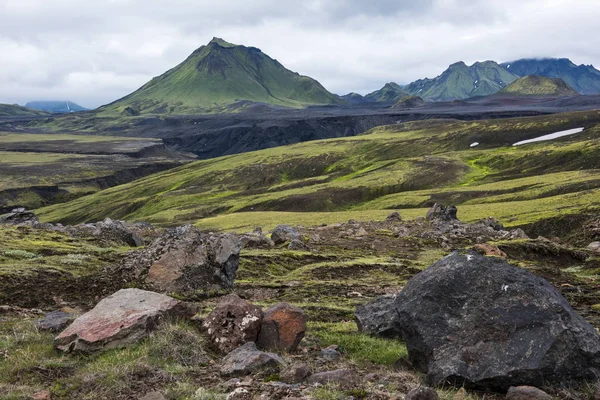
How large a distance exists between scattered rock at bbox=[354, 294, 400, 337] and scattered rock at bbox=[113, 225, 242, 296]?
29.7ft

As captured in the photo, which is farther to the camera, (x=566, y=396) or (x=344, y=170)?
(x=344, y=170)

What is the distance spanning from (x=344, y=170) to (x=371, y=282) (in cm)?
16384

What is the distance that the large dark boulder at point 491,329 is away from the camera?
37.2 feet

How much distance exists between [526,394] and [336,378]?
4191mm

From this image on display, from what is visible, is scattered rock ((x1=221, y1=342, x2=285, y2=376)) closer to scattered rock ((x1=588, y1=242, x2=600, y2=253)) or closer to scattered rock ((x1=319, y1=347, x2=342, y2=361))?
scattered rock ((x1=319, y1=347, x2=342, y2=361))

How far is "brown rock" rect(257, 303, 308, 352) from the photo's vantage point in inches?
560

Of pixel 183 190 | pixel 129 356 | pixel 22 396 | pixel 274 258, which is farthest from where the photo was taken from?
pixel 183 190

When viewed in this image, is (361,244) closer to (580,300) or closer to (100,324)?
(580,300)

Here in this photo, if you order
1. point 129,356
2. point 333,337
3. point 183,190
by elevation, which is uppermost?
point 129,356

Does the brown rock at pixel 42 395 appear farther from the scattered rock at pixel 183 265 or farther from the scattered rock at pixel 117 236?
the scattered rock at pixel 117 236

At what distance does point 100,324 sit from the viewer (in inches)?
554

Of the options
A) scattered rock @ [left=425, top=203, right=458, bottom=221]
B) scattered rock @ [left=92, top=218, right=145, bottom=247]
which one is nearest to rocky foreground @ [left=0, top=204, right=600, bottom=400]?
scattered rock @ [left=92, top=218, right=145, bottom=247]

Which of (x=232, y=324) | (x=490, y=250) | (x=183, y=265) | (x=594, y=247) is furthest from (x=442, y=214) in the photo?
(x=232, y=324)

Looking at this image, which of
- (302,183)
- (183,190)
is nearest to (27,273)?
(302,183)
